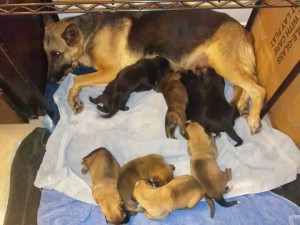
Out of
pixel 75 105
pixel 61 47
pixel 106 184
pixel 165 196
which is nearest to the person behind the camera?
pixel 165 196

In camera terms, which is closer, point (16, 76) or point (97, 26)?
point (16, 76)

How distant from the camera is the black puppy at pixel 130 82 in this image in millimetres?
1996

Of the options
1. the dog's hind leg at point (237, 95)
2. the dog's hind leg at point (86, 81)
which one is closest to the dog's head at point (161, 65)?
the dog's hind leg at point (86, 81)

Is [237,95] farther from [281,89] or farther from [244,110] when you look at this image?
[281,89]

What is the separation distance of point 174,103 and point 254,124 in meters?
0.59

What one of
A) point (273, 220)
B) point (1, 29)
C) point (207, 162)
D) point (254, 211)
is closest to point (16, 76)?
point (1, 29)

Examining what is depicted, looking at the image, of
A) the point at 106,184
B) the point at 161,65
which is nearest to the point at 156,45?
the point at 161,65

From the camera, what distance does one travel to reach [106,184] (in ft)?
5.63

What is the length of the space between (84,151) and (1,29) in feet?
2.97

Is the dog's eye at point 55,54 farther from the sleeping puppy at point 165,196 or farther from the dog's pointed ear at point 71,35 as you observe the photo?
the sleeping puppy at point 165,196

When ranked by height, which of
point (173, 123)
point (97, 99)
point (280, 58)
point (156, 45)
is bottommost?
point (97, 99)

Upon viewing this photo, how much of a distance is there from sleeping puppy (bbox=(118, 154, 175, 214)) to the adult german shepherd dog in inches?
27.0

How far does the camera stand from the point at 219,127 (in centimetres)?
190

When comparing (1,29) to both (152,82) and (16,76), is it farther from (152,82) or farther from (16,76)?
(152,82)
